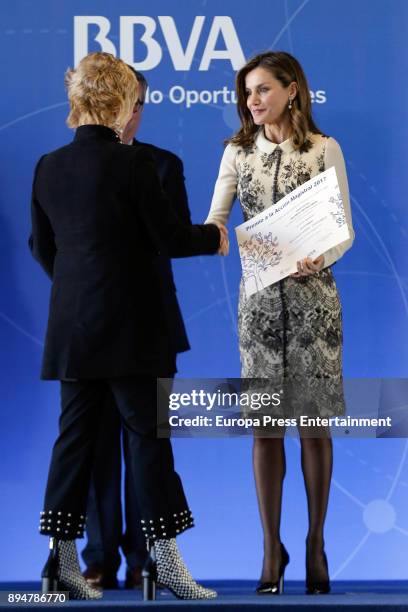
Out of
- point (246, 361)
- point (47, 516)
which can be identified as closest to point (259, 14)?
point (246, 361)

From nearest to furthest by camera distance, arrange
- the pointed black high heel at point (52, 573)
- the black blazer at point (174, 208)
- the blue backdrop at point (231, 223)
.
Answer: the pointed black high heel at point (52, 573)
the black blazer at point (174, 208)
the blue backdrop at point (231, 223)

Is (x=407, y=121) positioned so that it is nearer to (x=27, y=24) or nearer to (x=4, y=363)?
(x=27, y=24)

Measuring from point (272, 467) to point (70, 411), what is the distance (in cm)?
72

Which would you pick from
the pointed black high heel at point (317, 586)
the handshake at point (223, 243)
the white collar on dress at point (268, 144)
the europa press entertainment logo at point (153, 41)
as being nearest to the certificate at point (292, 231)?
the handshake at point (223, 243)

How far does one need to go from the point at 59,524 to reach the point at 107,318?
588 millimetres

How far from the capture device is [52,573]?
2.96 meters

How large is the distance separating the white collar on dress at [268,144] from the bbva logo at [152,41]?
0.72 m

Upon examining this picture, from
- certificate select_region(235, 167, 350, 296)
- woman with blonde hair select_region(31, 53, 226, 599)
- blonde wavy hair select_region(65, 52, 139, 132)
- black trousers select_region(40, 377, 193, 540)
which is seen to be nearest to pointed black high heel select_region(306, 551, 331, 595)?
woman with blonde hair select_region(31, 53, 226, 599)

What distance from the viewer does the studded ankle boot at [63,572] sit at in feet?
9.69

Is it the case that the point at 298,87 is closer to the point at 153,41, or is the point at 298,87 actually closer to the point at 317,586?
the point at 153,41

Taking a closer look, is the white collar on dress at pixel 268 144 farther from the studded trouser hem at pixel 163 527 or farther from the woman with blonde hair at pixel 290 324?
the studded trouser hem at pixel 163 527

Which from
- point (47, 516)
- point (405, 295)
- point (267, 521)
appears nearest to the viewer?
point (47, 516)

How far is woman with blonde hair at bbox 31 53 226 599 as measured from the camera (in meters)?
2.96

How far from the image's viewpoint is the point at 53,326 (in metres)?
3.04
